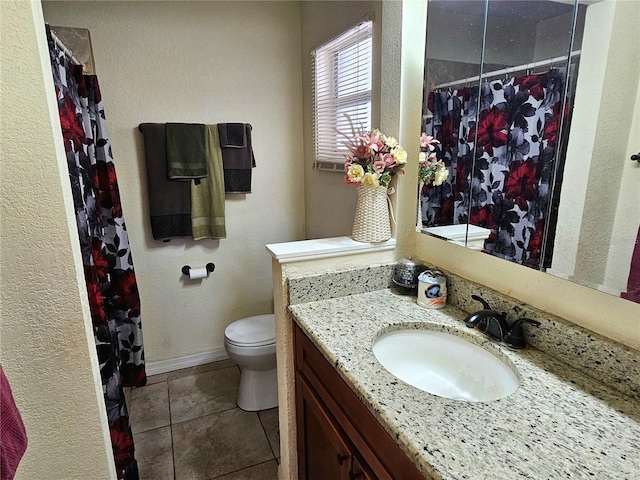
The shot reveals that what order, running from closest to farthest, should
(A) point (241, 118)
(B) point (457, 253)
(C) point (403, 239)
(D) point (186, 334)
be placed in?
(B) point (457, 253) < (C) point (403, 239) < (A) point (241, 118) < (D) point (186, 334)

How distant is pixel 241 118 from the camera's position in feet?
7.59

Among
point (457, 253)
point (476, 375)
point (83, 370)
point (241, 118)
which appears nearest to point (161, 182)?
point (241, 118)

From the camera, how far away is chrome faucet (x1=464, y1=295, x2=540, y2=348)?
3.31ft

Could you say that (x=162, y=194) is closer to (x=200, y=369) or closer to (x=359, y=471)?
(x=200, y=369)

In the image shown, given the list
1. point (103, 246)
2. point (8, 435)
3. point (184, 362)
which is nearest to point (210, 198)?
point (103, 246)

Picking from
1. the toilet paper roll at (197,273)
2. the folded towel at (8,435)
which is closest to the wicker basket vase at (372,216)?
the folded towel at (8,435)

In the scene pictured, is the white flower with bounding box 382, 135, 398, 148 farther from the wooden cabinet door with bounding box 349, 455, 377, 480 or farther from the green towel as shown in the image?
the green towel

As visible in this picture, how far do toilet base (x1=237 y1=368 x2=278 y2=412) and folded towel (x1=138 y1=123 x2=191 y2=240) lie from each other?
90 centimetres

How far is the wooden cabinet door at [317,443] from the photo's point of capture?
101 centimetres

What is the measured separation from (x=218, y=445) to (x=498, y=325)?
4.86 feet

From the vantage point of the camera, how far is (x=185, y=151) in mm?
2152

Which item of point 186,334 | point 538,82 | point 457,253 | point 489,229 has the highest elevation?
point 538,82

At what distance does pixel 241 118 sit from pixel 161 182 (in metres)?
0.61

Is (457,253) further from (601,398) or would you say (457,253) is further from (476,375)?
(601,398)
